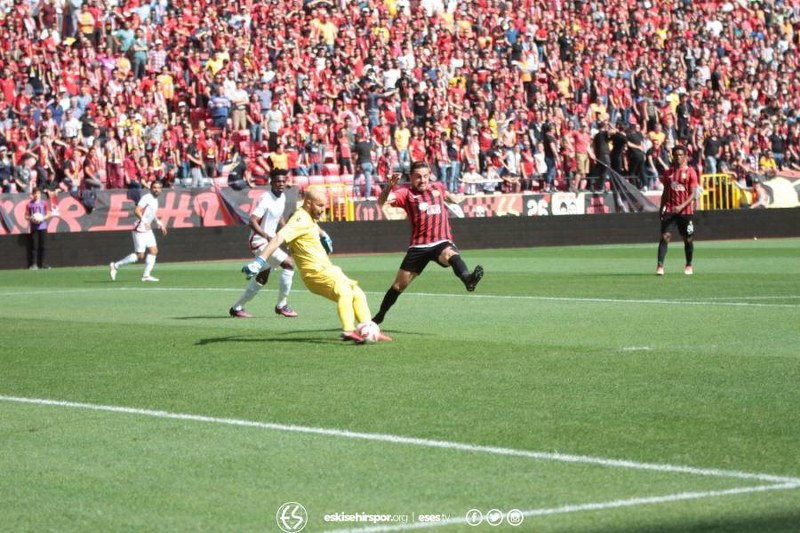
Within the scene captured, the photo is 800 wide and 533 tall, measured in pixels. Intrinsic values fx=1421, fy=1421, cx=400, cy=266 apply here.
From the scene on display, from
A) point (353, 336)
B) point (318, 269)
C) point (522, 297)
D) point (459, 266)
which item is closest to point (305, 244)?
point (318, 269)

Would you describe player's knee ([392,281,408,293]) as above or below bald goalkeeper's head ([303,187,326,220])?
below

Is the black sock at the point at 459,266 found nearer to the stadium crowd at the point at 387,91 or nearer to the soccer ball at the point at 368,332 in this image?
the soccer ball at the point at 368,332

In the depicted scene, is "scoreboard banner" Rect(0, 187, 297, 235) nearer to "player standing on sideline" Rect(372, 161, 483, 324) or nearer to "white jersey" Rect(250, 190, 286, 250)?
"white jersey" Rect(250, 190, 286, 250)

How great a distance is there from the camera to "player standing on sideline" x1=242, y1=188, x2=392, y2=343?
13.7 metres

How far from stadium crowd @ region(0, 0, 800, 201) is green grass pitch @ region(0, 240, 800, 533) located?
16341 millimetres

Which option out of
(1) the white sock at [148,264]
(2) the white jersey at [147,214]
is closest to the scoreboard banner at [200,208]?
(2) the white jersey at [147,214]

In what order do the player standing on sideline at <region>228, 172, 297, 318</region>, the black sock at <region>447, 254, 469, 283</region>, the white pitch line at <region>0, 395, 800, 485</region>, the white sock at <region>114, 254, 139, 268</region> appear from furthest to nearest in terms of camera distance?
the white sock at <region>114, 254, 139, 268</region>, the player standing on sideline at <region>228, 172, 297, 318</region>, the black sock at <region>447, 254, 469, 283</region>, the white pitch line at <region>0, 395, 800, 485</region>

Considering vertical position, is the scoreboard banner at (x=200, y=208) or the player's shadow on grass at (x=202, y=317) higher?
the player's shadow on grass at (x=202, y=317)

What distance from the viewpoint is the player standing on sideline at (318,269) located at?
13.7 m

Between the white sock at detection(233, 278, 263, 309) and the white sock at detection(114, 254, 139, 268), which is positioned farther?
the white sock at detection(114, 254, 139, 268)

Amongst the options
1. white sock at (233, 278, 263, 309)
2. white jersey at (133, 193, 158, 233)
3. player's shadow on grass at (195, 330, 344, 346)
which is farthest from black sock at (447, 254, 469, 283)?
white jersey at (133, 193, 158, 233)

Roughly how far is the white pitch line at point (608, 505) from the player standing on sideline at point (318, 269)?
706cm

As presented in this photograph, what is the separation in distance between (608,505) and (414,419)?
265cm

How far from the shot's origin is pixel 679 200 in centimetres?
2408
